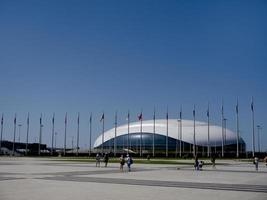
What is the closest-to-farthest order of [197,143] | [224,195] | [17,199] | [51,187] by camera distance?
[17,199] → [224,195] → [51,187] → [197,143]

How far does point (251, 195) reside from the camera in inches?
636

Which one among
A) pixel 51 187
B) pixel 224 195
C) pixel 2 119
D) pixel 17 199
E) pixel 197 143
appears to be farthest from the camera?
pixel 197 143

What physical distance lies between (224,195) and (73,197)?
6.10m

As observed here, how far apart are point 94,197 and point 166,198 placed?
8.97ft

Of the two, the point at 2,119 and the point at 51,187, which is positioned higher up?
the point at 2,119

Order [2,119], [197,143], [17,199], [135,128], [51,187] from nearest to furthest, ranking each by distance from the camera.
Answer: [17,199], [51,187], [2,119], [197,143], [135,128]

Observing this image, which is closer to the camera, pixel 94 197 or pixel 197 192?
pixel 94 197

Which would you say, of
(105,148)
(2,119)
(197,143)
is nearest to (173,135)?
(197,143)

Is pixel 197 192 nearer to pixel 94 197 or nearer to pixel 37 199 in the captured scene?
pixel 94 197

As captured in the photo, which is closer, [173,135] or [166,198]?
[166,198]

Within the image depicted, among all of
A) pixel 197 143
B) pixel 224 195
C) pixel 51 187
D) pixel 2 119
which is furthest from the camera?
pixel 197 143

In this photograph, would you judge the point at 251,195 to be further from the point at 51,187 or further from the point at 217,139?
the point at 217,139

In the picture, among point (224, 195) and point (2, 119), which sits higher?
point (2, 119)

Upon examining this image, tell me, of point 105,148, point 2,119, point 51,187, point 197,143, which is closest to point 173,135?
point 197,143
